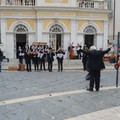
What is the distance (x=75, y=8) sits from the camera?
3391 centimetres

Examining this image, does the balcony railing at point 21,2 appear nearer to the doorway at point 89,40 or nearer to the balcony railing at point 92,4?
the balcony railing at point 92,4

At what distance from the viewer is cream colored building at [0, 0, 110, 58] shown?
109ft

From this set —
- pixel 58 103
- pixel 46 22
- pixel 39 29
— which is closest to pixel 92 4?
pixel 46 22

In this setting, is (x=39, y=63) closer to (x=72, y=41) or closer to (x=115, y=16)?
(x=72, y=41)

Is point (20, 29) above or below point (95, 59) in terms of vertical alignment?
above

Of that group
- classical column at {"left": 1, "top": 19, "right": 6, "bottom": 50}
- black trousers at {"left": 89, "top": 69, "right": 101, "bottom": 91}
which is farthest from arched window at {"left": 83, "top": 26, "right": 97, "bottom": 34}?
black trousers at {"left": 89, "top": 69, "right": 101, "bottom": 91}

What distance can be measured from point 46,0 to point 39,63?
38.8ft

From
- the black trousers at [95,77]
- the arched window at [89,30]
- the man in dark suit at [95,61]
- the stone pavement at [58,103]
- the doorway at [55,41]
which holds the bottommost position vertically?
the stone pavement at [58,103]

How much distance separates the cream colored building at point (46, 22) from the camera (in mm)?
33219

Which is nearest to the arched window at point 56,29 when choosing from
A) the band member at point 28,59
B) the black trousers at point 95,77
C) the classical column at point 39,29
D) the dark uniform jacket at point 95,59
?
the classical column at point 39,29

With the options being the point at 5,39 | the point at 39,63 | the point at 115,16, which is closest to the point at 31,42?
the point at 5,39

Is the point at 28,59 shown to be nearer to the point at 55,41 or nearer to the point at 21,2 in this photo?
the point at 55,41

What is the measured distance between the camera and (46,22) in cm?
3350

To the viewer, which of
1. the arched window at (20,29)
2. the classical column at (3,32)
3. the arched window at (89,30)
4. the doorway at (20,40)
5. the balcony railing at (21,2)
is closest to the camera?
the classical column at (3,32)
